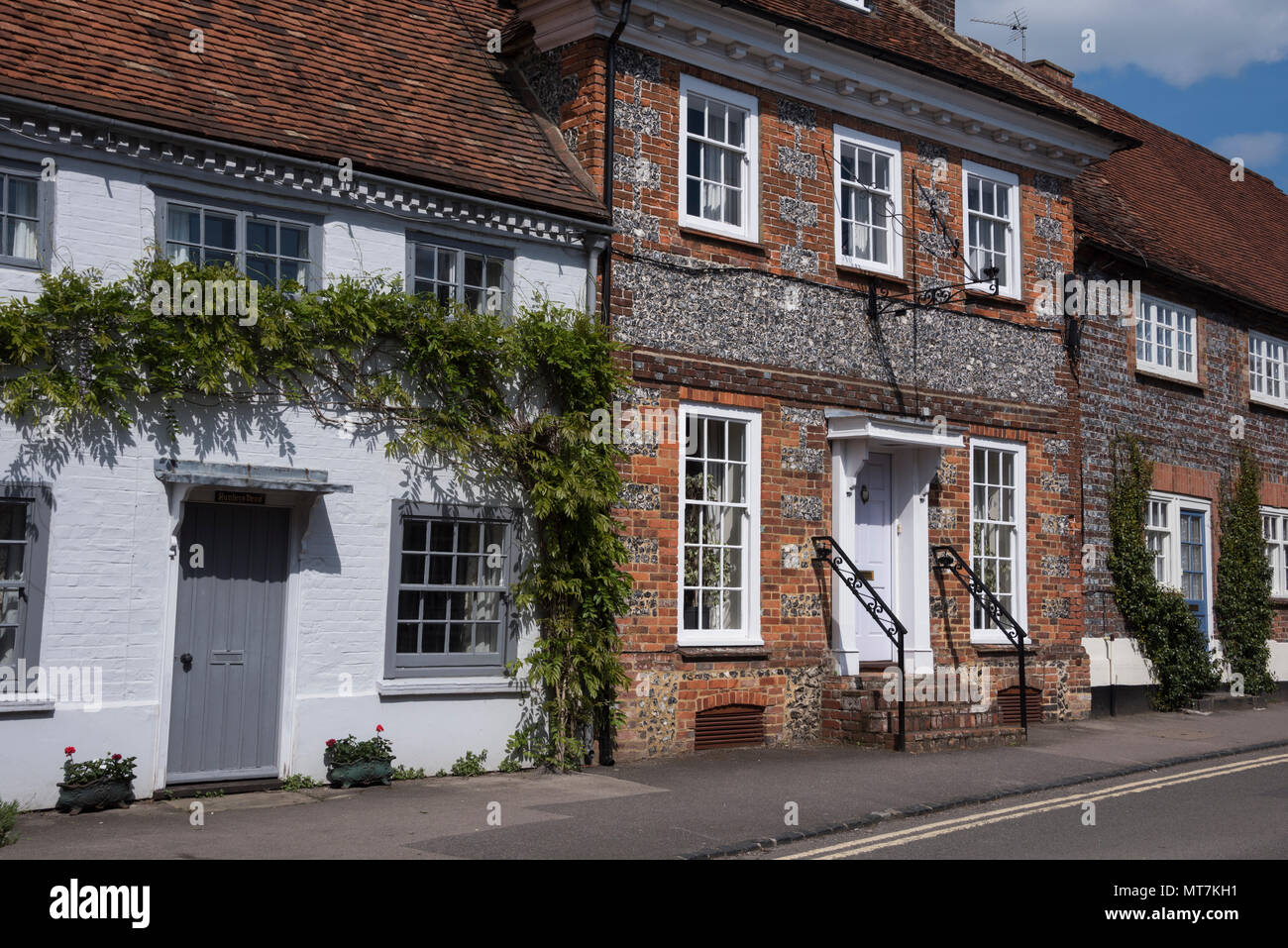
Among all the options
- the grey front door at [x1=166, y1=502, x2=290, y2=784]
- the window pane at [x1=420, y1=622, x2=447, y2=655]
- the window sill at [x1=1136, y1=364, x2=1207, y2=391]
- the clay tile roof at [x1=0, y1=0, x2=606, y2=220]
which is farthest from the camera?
the window sill at [x1=1136, y1=364, x2=1207, y2=391]

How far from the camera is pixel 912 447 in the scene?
51.1 ft

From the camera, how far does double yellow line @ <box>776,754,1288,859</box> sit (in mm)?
8961

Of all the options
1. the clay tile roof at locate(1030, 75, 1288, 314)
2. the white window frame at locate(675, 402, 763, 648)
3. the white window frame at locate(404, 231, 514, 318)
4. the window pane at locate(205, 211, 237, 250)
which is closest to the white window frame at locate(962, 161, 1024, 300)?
the clay tile roof at locate(1030, 75, 1288, 314)

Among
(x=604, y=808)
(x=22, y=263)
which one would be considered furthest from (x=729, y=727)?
(x=22, y=263)

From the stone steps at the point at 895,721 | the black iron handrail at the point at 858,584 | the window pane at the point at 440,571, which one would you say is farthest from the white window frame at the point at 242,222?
the stone steps at the point at 895,721

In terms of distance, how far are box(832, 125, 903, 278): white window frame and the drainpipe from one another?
2962 mm

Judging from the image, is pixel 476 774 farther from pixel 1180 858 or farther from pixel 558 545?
pixel 1180 858

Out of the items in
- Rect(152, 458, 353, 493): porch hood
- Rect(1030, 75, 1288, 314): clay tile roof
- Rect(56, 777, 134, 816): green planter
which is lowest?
Rect(56, 777, 134, 816): green planter

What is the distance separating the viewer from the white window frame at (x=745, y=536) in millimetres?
13414

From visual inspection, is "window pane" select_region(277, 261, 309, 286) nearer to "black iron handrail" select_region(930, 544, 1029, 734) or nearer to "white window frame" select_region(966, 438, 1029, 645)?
"black iron handrail" select_region(930, 544, 1029, 734)

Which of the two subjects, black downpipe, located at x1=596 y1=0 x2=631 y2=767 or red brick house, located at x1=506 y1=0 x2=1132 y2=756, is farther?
red brick house, located at x1=506 y1=0 x2=1132 y2=756

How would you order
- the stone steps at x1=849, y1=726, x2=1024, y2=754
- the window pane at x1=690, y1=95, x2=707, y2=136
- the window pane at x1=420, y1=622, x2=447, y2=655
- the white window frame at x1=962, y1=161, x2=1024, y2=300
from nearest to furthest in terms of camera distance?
1. the window pane at x1=420, y1=622, x2=447, y2=655
2. the stone steps at x1=849, y1=726, x2=1024, y2=754
3. the window pane at x1=690, y1=95, x2=707, y2=136
4. the white window frame at x1=962, y1=161, x2=1024, y2=300

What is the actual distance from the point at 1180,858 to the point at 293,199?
828cm
